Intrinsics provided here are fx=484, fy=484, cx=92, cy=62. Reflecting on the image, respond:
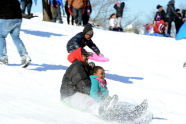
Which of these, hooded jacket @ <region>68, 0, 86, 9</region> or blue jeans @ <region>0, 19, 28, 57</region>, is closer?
blue jeans @ <region>0, 19, 28, 57</region>

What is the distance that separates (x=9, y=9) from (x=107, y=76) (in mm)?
2660

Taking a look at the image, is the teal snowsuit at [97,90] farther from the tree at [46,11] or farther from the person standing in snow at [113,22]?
the tree at [46,11]

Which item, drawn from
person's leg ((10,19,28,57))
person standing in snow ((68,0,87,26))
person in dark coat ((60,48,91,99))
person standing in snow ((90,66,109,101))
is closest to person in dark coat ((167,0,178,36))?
person standing in snow ((68,0,87,26))

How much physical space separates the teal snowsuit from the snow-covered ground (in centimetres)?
27

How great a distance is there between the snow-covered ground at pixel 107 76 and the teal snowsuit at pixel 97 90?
0.27 m

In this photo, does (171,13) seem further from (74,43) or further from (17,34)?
(17,34)

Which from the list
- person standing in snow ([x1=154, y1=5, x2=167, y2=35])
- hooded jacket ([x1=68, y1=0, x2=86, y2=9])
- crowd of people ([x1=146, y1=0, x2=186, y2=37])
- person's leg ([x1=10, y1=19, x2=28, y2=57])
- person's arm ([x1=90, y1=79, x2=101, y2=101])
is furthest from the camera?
person standing in snow ([x1=154, y1=5, x2=167, y2=35])

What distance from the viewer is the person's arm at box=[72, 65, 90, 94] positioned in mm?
6043

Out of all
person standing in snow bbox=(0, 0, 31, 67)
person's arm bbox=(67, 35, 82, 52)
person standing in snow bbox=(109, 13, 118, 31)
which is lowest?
person standing in snow bbox=(109, 13, 118, 31)

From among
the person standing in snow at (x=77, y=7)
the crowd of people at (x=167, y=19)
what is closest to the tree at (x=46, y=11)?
the person standing in snow at (x=77, y=7)

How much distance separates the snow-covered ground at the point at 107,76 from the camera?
5.59 m

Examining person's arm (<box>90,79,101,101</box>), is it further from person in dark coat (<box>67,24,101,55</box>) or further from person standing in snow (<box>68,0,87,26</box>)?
person standing in snow (<box>68,0,87,26</box>)

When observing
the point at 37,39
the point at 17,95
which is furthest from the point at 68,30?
the point at 17,95

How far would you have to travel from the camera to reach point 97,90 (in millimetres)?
6000
